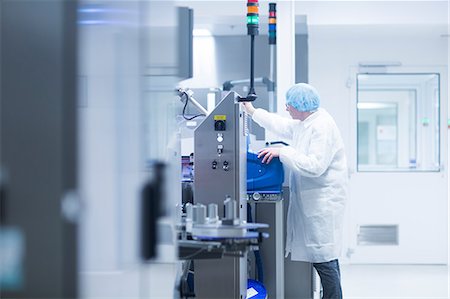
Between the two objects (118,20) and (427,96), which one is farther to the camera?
(427,96)

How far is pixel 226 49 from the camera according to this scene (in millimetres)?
4828

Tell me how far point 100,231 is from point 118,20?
0.41m

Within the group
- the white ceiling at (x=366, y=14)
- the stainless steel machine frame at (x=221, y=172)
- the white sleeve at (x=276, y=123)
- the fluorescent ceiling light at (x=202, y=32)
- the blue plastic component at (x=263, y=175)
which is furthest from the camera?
the fluorescent ceiling light at (x=202, y=32)

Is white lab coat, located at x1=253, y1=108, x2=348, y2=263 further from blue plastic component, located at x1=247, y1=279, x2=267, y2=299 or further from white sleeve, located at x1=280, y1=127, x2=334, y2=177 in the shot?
blue plastic component, located at x1=247, y1=279, x2=267, y2=299

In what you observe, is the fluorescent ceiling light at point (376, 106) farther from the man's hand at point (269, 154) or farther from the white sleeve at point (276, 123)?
the man's hand at point (269, 154)

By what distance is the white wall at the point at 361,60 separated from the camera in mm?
4828

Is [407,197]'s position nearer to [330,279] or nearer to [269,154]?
[330,279]

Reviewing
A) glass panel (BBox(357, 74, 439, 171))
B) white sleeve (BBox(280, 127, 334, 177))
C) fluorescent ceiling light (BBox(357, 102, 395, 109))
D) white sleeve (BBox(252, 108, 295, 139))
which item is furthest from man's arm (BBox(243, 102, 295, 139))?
fluorescent ceiling light (BBox(357, 102, 395, 109))

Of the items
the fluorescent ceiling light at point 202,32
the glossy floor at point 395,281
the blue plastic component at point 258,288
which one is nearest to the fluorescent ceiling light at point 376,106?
the glossy floor at point 395,281

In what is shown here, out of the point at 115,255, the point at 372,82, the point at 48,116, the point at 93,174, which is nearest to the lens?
the point at 48,116

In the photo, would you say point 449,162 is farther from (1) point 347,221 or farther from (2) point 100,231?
(2) point 100,231

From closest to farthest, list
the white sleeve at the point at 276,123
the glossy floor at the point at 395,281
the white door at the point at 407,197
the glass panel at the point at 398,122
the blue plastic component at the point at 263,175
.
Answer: the blue plastic component at the point at 263,175, the white sleeve at the point at 276,123, the glossy floor at the point at 395,281, the white door at the point at 407,197, the glass panel at the point at 398,122

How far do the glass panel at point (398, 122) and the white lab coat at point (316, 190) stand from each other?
7.45ft

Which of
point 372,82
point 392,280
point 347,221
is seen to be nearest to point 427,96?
point 372,82
